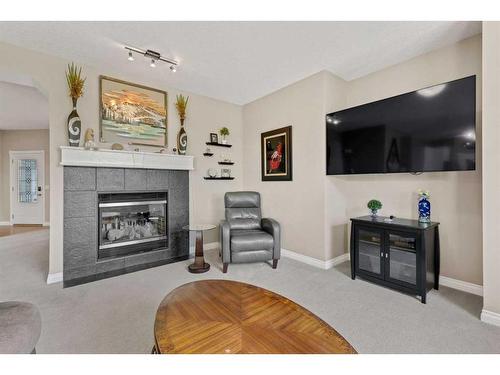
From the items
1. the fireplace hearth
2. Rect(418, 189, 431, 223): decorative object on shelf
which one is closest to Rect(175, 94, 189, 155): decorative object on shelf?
the fireplace hearth

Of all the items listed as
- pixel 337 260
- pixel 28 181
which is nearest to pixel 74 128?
pixel 337 260

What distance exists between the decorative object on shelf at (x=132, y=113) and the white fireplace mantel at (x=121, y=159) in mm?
258

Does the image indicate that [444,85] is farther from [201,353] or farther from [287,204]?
[201,353]

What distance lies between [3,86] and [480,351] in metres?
6.52

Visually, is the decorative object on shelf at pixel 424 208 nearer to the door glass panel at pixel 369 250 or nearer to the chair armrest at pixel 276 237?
the door glass panel at pixel 369 250

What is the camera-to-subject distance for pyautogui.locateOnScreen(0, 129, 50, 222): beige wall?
20.1ft

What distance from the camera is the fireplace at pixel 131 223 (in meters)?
3.01

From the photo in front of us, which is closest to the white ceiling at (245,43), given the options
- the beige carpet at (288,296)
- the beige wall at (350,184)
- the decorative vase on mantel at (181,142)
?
the beige wall at (350,184)

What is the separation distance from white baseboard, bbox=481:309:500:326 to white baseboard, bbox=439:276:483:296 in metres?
0.56

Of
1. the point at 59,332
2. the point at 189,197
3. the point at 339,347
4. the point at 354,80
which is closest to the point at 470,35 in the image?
the point at 354,80

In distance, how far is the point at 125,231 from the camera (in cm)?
327

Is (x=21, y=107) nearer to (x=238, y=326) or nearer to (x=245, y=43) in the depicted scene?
(x=245, y=43)

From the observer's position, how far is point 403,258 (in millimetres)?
2352

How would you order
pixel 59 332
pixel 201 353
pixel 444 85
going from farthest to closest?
pixel 444 85 < pixel 59 332 < pixel 201 353
